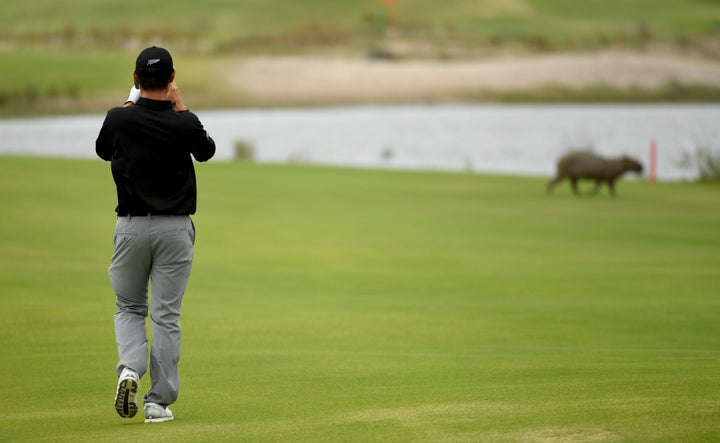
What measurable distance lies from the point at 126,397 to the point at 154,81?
1.69 meters

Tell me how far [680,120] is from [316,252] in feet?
165

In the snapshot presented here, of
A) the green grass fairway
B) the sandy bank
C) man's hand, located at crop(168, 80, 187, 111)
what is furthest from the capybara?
the sandy bank

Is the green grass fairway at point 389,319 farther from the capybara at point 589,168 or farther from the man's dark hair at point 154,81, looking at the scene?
the man's dark hair at point 154,81

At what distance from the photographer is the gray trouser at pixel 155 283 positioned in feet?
22.5

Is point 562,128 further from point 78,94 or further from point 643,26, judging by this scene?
point 643,26

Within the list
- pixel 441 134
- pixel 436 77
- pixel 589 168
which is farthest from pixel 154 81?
pixel 436 77

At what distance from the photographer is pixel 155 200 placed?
6.84 metres

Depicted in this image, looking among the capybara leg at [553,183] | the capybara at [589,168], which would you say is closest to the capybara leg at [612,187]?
the capybara at [589,168]

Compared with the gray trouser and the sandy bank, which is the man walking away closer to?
the gray trouser

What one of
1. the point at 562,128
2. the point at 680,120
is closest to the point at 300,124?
the point at 562,128

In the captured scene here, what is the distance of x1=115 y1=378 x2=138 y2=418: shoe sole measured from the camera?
671 cm

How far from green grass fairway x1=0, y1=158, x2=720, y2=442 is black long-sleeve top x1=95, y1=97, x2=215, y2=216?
1.21 meters

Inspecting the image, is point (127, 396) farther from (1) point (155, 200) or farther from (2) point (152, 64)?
(2) point (152, 64)

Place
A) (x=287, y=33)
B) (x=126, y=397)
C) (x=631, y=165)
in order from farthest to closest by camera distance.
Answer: (x=287, y=33), (x=631, y=165), (x=126, y=397)
